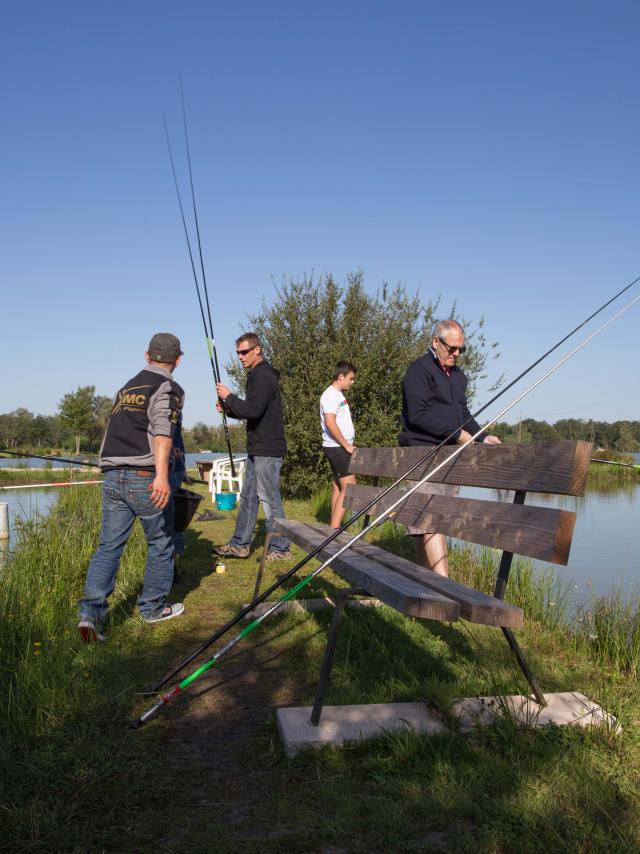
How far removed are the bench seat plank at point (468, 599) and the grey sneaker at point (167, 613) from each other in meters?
1.69

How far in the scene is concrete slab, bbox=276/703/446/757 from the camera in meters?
2.74

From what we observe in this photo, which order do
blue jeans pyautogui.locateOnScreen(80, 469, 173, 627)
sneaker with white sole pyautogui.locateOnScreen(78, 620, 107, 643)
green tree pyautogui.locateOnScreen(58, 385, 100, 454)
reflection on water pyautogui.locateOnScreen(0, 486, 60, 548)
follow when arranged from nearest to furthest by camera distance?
sneaker with white sole pyautogui.locateOnScreen(78, 620, 107, 643)
blue jeans pyautogui.locateOnScreen(80, 469, 173, 627)
reflection on water pyautogui.locateOnScreen(0, 486, 60, 548)
green tree pyautogui.locateOnScreen(58, 385, 100, 454)

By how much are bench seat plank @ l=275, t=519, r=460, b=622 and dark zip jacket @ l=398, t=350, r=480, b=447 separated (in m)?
0.99

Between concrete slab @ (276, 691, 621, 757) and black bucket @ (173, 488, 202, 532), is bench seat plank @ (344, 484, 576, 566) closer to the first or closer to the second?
concrete slab @ (276, 691, 621, 757)

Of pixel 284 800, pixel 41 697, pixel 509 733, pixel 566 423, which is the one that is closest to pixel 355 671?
pixel 509 733

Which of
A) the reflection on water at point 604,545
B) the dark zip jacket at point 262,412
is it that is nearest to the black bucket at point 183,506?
the dark zip jacket at point 262,412

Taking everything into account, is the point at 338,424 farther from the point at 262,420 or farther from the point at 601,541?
the point at 601,541

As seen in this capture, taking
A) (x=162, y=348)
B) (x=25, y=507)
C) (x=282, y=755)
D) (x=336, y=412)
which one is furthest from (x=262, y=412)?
(x=25, y=507)

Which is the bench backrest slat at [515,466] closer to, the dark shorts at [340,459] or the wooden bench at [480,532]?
the wooden bench at [480,532]

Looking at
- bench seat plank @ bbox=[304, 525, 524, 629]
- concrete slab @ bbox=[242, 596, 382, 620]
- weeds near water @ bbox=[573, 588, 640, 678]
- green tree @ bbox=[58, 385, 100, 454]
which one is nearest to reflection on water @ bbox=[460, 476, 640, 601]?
weeds near water @ bbox=[573, 588, 640, 678]

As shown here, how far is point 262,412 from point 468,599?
4190 mm

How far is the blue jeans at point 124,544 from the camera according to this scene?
14.0 ft

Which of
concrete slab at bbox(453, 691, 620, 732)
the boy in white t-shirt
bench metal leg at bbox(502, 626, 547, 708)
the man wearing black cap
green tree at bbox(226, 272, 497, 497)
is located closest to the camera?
concrete slab at bbox(453, 691, 620, 732)

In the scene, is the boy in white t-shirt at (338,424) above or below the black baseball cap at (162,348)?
below
